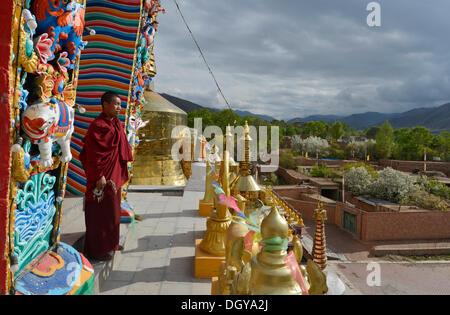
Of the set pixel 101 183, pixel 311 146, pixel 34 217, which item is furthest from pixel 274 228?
pixel 311 146

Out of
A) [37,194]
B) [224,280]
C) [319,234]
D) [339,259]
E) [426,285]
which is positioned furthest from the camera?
[339,259]

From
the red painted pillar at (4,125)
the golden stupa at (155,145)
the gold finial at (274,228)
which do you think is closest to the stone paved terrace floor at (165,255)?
the red painted pillar at (4,125)

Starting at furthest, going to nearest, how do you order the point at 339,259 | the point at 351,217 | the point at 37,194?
the point at 351,217 < the point at 339,259 < the point at 37,194

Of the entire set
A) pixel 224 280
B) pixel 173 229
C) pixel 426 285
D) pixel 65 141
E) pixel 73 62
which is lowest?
pixel 426 285

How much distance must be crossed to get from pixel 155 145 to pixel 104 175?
10352 mm

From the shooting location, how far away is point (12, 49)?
5.73ft

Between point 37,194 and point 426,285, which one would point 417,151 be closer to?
point 426,285

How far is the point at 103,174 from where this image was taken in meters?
3.14

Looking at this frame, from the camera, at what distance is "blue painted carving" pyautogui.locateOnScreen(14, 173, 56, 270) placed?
212cm

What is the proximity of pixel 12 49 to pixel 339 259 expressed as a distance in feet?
45.8

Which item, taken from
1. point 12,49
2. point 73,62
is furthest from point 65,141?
point 12,49

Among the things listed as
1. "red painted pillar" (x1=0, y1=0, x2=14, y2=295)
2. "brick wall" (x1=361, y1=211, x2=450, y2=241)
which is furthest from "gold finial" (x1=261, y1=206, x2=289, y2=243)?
"brick wall" (x1=361, y1=211, x2=450, y2=241)

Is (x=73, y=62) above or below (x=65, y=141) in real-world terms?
above

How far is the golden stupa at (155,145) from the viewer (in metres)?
13.0
